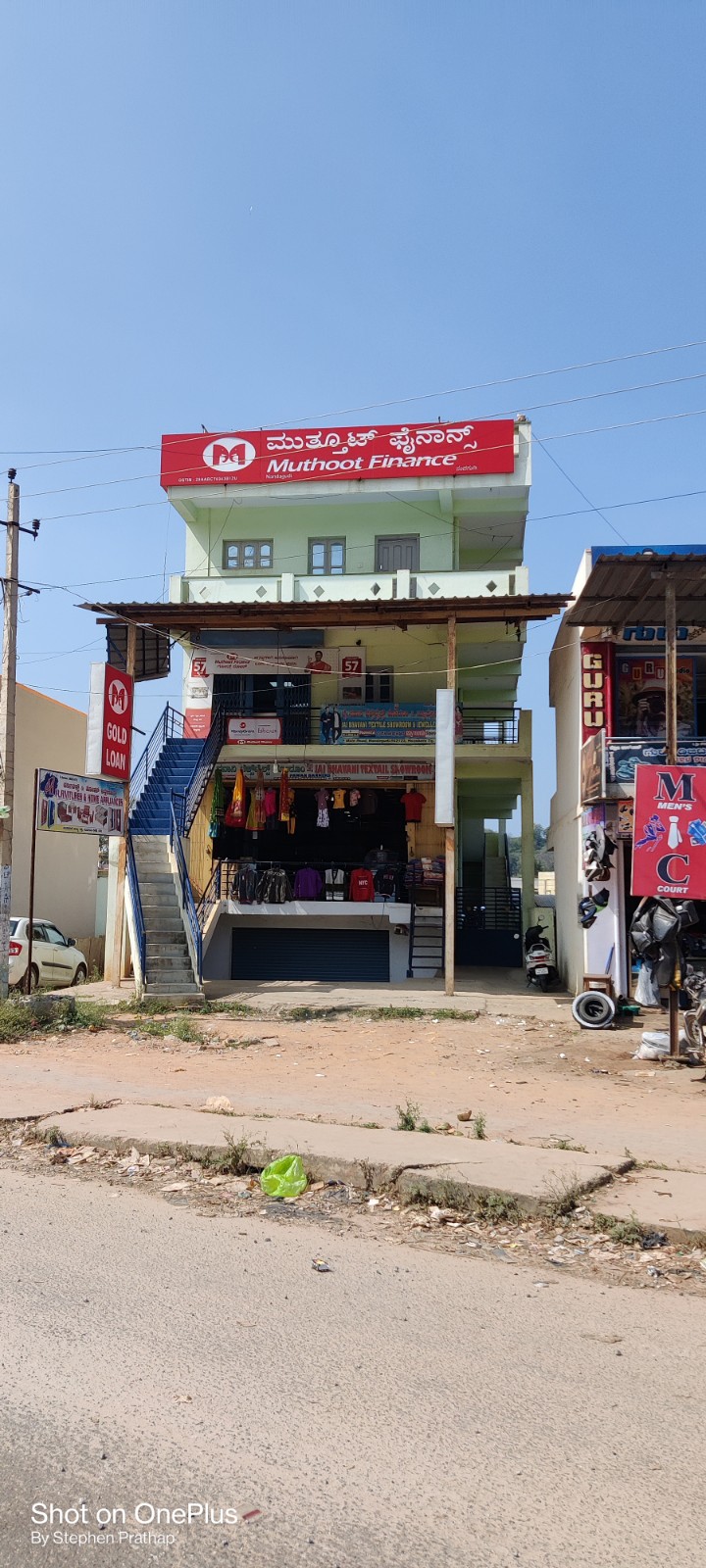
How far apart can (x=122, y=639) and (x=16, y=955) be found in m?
7.39

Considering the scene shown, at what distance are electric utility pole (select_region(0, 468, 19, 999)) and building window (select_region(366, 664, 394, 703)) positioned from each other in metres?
12.5

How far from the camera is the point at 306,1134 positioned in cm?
758

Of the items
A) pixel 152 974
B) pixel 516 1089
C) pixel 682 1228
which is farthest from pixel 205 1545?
pixel 152 974

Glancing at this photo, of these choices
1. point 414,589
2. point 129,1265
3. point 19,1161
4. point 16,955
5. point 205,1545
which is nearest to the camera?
point 205,1545

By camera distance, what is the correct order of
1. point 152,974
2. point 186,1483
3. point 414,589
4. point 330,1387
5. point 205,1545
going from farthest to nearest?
1. point 414,589
2. point 152,974
3. point 330,1387
4. point 186,1483
5. point 205,1545

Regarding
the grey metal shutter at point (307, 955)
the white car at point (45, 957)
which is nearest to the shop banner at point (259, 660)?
the grey metal shutter at point (307, 955)

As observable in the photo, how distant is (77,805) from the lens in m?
17.7

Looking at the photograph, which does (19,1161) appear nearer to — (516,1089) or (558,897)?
(516,1089)

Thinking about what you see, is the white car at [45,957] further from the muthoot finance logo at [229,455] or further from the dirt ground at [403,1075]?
the muthoot finance logo at [229,455]

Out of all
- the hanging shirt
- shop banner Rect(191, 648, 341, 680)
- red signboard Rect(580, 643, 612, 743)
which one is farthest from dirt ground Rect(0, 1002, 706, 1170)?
shop banner Rect(191, 648, 341, 680)

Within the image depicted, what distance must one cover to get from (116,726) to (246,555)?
412 inches

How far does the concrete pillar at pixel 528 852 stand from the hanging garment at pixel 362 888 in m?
3.53

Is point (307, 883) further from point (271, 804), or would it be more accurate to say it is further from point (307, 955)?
point (271, 804)

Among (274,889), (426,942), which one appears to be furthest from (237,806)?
(426,942)
